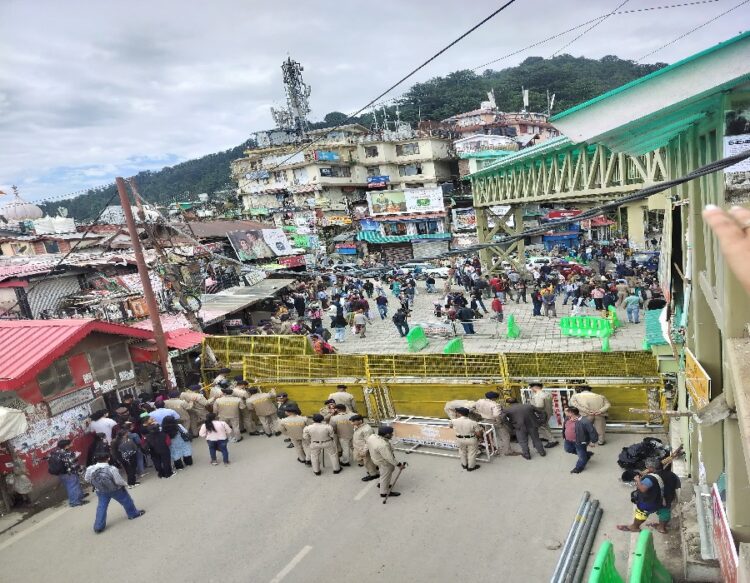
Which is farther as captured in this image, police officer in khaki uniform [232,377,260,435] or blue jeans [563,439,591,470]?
police officer in khaki uniform [232,377,260,435]

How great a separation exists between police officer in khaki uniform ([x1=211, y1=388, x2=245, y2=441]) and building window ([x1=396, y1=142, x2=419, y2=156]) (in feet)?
144

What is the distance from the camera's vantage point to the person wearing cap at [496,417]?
28.4ft

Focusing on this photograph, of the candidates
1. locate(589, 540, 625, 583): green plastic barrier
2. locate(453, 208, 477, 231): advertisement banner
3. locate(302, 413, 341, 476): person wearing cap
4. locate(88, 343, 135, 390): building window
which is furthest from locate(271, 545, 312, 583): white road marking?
locate(453, 208, 477, 231): advertisement banner

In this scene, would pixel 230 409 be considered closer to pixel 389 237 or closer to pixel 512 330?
pixel 512 330

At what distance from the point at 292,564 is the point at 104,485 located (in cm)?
345

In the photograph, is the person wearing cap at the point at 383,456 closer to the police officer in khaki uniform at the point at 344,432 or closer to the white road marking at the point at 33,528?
the police officer in khaki uniform at the point at 344,432

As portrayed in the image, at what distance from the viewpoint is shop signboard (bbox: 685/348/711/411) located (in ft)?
15.6

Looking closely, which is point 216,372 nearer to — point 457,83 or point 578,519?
point 578,519

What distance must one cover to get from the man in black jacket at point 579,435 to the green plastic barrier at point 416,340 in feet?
28.5

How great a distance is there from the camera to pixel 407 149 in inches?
2016

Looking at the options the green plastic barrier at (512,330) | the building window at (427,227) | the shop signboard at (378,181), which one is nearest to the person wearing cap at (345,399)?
the green plastic barrier at (512,330)

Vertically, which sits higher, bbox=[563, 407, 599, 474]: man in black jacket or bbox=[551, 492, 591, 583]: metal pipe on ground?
bbox=[563, 407, 599, 474]: man in black jacket

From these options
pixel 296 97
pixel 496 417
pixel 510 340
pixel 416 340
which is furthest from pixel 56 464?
pixel 296 97

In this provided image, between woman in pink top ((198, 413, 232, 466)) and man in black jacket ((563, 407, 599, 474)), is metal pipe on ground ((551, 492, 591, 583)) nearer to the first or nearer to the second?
man in black jacket ((563, 407, 599, 474))
